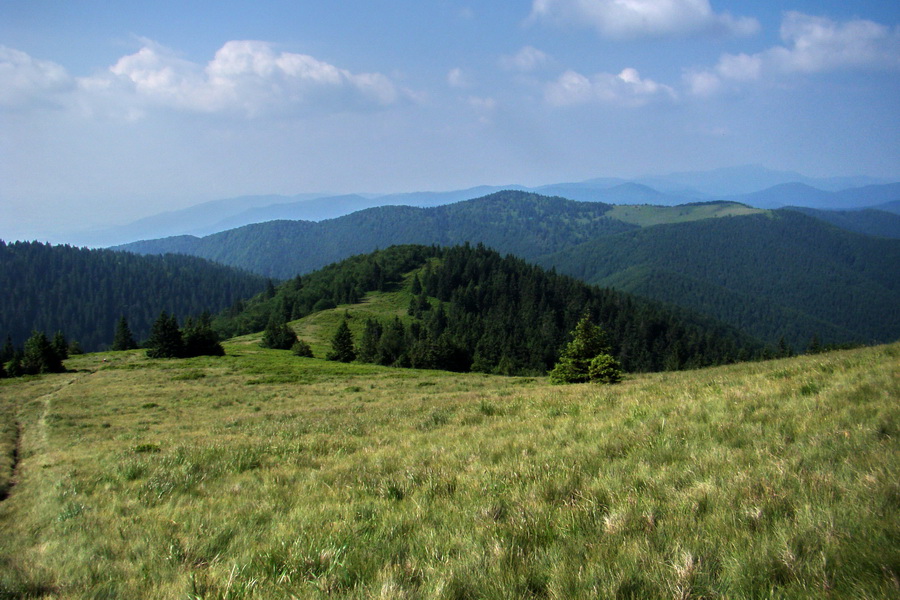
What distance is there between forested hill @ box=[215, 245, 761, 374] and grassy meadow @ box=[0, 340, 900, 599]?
329 feet

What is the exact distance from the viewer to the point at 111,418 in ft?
75.6

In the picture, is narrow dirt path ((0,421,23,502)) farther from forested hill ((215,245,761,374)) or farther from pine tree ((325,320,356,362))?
forested hill ((215,245,761,374))

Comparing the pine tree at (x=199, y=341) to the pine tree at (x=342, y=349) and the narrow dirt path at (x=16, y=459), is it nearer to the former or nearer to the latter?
the pine tree at (x=342, y=349)

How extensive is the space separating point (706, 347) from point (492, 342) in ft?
279

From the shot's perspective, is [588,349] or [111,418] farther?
[588,349]

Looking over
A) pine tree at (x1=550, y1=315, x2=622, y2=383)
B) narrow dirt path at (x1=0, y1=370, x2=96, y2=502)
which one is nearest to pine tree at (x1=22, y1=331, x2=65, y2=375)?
narrow dirt path at (x1=0, y1=370, x2=96, y2=502)

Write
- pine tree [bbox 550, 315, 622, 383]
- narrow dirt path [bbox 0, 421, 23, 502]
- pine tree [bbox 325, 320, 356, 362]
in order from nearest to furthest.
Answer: narrow dirt path [bbox 0, 421, 23, 502] → pine tree [bbox 550, 315, 622, 383] → pine tree [bbox 325, 320, 356, 362]

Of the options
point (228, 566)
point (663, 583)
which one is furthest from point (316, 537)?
point (663, 583)

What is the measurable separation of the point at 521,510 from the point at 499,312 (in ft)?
507

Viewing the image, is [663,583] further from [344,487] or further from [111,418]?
[111,418]

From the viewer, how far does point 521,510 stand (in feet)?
13.8

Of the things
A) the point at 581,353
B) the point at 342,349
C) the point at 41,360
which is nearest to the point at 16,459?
the point at 581,353

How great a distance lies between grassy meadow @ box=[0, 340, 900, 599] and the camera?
289 centimetres

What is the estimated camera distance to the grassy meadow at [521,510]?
289 cm
